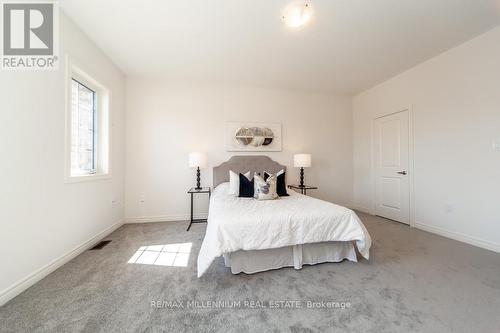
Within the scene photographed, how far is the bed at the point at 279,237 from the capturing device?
1768 millimetres

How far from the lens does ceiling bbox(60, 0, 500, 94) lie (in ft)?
6.49

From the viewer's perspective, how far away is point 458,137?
8.86 feet

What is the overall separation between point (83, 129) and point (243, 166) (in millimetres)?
2464

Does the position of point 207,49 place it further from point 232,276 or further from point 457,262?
point 457,262

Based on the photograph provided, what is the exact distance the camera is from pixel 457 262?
206 centimetres

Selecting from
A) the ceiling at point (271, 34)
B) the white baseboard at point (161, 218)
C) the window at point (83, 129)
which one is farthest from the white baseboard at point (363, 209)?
the window at point (83, 129)

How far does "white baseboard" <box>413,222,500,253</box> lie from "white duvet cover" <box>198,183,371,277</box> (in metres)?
1.80

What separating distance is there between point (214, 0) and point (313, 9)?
101 centimetres

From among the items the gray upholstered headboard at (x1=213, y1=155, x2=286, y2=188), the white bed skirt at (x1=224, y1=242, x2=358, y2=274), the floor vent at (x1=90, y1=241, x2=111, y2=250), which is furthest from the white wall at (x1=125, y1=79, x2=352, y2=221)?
the white bed skirt at (x1=224, y1=242, x2=358, y2=274)

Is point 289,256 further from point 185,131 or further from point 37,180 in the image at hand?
point 185,131

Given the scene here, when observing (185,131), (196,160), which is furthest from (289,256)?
(185,131)

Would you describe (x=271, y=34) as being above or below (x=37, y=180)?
above

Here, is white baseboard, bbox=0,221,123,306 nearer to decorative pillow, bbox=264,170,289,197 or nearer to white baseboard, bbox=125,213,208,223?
white baseboard, bbox=125,213,208,223

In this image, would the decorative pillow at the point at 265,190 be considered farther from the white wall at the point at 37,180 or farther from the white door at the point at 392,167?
the white door at the point at 392,167
